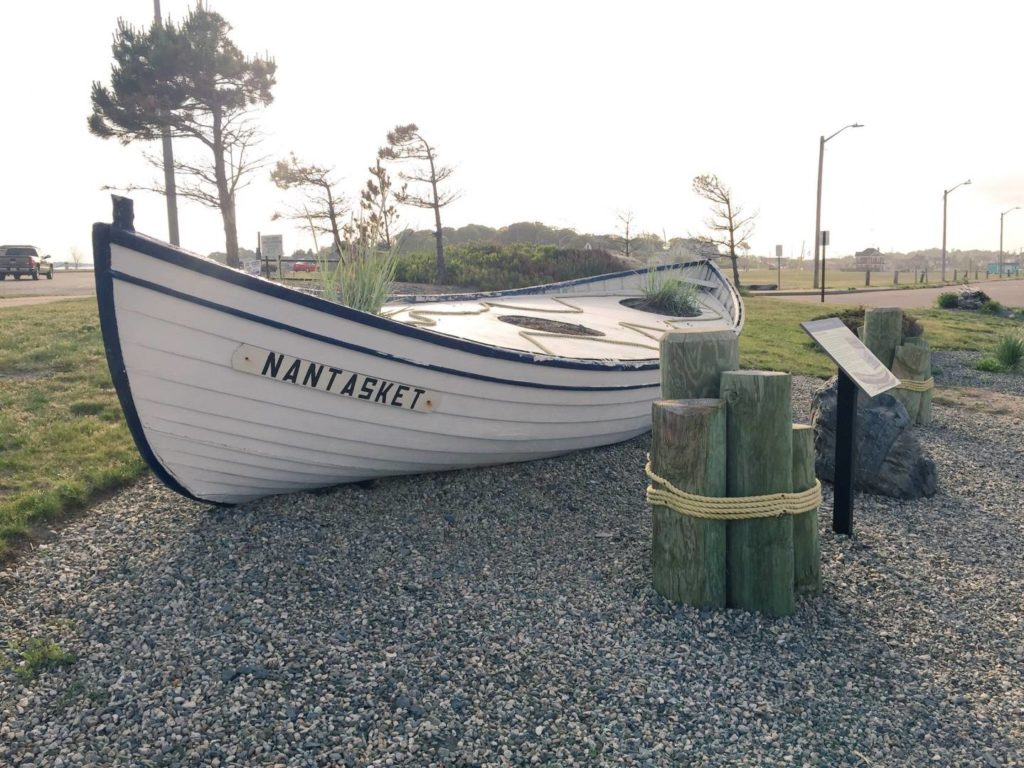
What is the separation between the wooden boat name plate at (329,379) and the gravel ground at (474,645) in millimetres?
709

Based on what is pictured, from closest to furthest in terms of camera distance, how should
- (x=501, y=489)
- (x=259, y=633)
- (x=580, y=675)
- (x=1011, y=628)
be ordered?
(x=580, y=675) → (x=259, y=633) → (x=1011, y=628) → (x=501, y=489)

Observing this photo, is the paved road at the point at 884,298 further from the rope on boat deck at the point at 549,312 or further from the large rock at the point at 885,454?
A: the large rock at the point at 885,454

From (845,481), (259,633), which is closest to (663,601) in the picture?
(845,481)

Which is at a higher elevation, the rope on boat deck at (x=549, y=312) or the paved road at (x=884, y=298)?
the rope on boat deck at (x=549, y=312)

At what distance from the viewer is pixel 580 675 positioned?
122 inches

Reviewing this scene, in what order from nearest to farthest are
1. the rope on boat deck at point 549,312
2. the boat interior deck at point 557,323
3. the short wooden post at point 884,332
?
the boat interior deck at point 557,323, the rope on boat deck at point 549,312, the short wooden post at point 884,332

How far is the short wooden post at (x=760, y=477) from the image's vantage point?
352cm

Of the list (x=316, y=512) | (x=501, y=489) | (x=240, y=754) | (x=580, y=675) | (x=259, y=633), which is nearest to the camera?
(x=240, y=754)

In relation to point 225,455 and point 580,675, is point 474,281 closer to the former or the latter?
point 225,455

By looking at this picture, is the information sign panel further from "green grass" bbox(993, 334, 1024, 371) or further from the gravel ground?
"green grass" bbox(993, 334, 1024, 371)

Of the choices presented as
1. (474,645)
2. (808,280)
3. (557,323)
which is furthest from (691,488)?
(808,280)

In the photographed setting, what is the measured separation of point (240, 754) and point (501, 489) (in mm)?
2538

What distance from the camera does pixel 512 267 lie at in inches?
772

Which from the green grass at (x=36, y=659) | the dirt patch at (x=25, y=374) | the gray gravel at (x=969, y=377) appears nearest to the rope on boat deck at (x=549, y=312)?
the green grass at (x=36, y=659)
